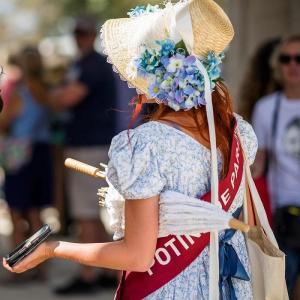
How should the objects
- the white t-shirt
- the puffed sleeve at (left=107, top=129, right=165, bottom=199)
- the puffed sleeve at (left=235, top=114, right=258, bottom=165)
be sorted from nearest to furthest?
1. the puffed sleeve at (left=107, top=129, right=165, bottom=199)
2. the puffed sleeve at (left=235, top=114, right=258, bottom=165)
3. the white t-shirt

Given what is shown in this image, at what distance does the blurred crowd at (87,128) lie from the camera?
15.8ft

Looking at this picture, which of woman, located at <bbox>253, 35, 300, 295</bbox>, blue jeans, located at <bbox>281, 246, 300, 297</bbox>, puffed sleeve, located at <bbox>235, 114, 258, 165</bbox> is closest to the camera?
puffed sleeve, located at <bbox>235, 114, 258, 165</bbox>

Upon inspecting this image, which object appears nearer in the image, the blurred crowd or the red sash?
the red sash

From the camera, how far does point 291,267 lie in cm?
450

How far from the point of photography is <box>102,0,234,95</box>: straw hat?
2932 mm

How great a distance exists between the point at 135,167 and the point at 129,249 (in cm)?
25

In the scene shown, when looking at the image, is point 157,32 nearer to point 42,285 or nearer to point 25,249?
point 25,249

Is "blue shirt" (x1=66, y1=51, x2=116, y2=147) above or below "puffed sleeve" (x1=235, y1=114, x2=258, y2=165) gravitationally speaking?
below

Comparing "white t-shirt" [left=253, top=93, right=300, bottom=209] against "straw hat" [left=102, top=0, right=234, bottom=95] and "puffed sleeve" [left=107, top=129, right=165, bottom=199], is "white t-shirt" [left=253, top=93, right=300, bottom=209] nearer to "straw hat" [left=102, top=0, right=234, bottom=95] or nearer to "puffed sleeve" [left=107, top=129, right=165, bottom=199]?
"straw hat" [left=102, top=0, right=234, bottom=95]

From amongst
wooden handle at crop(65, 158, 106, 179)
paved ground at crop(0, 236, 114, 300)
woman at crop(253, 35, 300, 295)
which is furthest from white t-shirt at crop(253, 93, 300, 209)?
paved ground at crop(0, 236, 114, 300)

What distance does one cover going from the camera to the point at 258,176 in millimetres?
4863

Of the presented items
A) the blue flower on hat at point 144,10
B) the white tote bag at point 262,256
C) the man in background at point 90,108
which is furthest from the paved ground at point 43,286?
the blue flower on hat at point 144,10

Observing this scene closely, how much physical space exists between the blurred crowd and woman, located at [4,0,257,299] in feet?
5.73

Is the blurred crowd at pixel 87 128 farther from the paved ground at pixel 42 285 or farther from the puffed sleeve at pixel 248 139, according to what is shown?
the puffed sleeve at pixel 248 139
